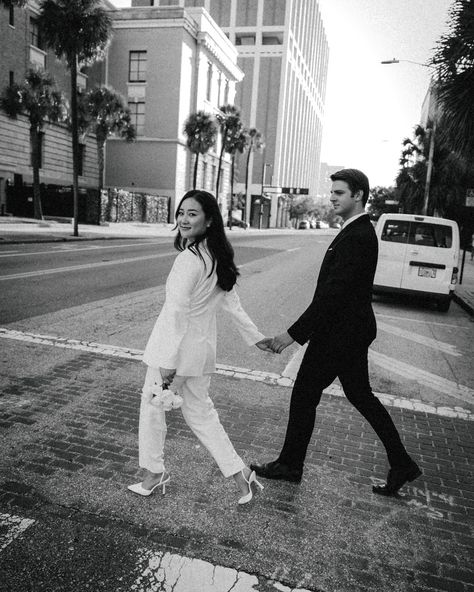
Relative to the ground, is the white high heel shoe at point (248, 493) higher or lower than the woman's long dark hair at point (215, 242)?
lower

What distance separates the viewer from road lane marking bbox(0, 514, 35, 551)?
247 cm

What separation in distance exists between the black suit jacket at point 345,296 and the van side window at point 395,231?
320 inches

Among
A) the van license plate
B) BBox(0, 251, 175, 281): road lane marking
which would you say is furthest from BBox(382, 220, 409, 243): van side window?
BBox(0, 251, 175, 281): road lane marking

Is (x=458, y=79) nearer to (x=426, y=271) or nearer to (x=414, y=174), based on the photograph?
(x=426, y=271)

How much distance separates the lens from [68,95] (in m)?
41.2

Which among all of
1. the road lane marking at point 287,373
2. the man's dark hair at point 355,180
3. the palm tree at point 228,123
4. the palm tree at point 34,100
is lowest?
the road lane marking at point 287,373

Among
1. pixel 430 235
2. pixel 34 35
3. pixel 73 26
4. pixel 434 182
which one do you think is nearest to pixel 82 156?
pixel 34 35

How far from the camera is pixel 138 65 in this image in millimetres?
49344

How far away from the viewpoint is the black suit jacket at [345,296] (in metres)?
2.94

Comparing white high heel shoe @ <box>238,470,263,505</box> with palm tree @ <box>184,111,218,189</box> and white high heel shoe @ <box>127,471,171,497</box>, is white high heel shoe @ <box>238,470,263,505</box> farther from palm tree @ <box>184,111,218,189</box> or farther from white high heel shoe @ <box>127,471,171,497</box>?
palm tree @ <box>184,111,218,189</box>

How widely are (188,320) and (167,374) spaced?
12.1 inches

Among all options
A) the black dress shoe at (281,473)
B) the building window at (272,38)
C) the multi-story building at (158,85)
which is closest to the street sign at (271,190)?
the multi-story building at (158,85)

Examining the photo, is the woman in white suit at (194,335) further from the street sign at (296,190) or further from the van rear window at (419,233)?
the street sign at (296,190)

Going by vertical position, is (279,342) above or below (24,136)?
below
